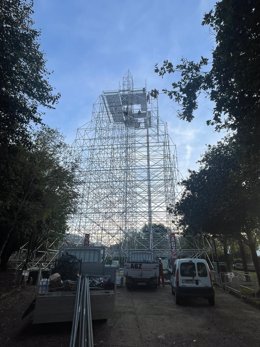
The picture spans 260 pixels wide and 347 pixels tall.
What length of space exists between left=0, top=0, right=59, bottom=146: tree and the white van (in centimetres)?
811

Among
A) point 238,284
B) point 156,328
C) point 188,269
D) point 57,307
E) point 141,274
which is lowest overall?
point 156,328

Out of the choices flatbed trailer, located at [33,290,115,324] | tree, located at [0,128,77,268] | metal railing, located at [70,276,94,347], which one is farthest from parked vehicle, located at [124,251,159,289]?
metal railing, located at [70,276,94,347]

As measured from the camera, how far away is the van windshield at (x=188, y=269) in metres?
13.6

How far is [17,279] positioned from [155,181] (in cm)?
1810

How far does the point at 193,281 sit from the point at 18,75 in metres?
9.96

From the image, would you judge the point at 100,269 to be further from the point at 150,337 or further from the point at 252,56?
the point at 252,56

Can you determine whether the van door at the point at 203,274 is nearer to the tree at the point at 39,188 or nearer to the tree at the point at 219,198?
the tree at the point at 219,198

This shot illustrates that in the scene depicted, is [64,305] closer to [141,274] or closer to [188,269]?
[188,269]

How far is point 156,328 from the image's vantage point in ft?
28.9

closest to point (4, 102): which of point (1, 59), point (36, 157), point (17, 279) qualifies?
point (1, 59)

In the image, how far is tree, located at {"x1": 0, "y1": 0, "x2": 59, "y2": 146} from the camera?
7.90 m

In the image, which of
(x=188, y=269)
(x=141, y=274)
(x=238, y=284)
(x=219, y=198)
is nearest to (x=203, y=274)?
(x=188, y=269)

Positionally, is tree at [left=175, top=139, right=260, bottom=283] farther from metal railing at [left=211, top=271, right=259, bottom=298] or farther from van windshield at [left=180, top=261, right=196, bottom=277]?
van windshield at [left=180, top=261, right=196, bottom=277]

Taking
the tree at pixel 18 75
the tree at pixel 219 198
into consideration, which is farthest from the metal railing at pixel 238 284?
the tree at pixel 18 75
